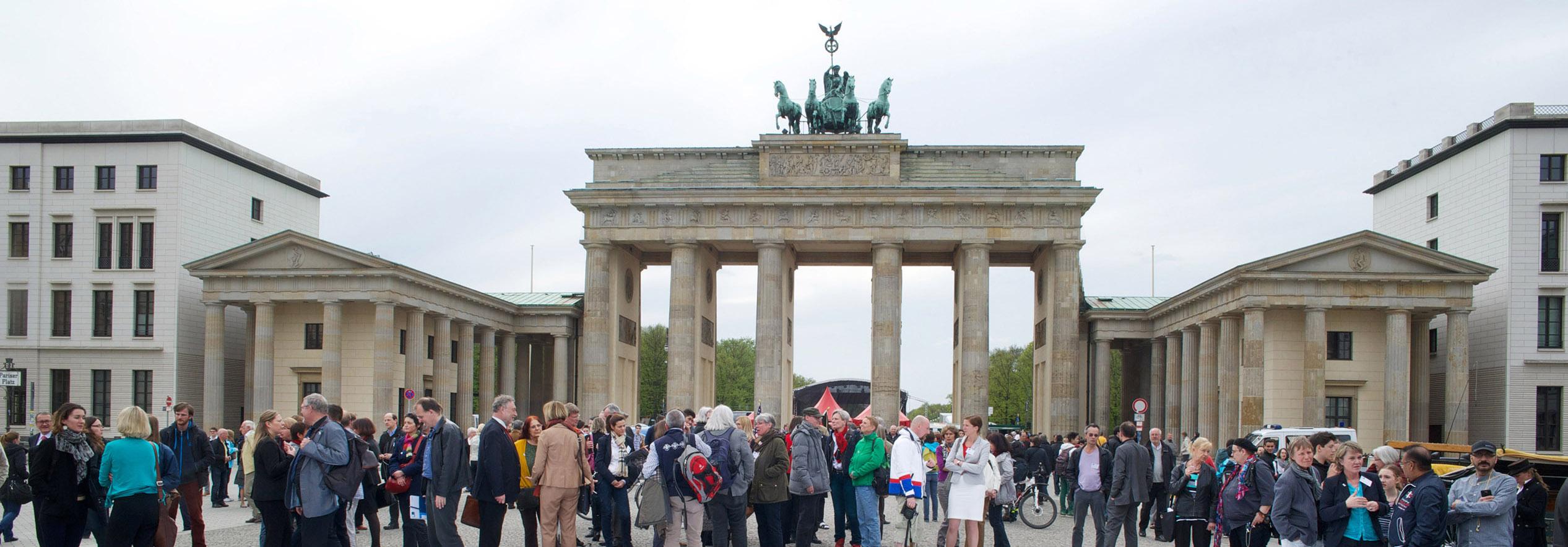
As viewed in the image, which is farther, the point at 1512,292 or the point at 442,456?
the point at 1512,292

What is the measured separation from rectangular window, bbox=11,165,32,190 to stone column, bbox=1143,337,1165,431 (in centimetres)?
4716

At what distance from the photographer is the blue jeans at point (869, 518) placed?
696 inches

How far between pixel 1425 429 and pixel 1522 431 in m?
3.93

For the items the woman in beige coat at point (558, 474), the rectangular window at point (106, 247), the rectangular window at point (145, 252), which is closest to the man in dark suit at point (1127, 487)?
the woman in beige coat at point (558, 474)

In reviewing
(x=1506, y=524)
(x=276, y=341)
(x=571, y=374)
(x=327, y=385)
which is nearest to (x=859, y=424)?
(x=1506, y=524)

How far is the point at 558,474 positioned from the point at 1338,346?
1464 inches

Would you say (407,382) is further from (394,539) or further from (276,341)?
(394,539)

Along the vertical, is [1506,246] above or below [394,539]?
above

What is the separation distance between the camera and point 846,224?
182 ft

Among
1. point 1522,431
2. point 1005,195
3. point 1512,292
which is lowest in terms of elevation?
point 1522,431

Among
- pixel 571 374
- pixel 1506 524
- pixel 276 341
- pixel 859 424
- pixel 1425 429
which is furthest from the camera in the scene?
pixel 571 374

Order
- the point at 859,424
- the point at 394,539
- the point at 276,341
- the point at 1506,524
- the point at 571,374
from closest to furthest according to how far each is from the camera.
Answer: the point at 1506,524 → the point at 859,424 → the point at 394,539 → the point at 276,341 → the point at 571,374

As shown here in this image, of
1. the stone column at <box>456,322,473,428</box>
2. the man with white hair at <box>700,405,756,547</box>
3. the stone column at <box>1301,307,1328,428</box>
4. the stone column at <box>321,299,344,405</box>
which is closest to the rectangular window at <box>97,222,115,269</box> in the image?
the stone column at <box>321,299,344,405</box>

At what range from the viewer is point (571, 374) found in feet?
200
